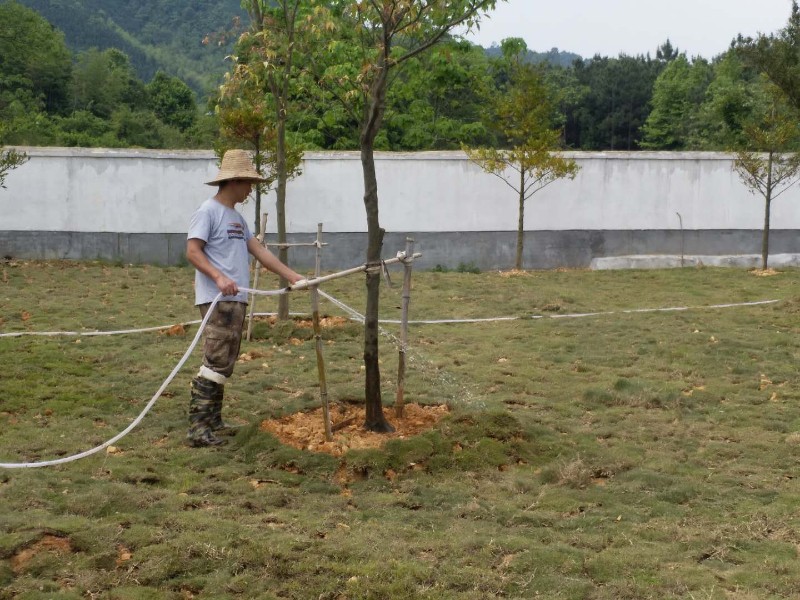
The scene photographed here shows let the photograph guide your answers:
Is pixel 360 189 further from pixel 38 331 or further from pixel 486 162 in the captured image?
pixel 38 331

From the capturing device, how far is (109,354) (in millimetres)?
9125

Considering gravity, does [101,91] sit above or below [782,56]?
above

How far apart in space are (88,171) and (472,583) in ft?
52.1

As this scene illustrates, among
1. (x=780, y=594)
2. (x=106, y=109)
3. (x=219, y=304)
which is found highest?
(x=106, y=109)

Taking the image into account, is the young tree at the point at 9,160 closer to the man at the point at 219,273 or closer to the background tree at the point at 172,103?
the man at the point at 219,273

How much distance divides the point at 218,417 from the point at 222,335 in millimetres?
640

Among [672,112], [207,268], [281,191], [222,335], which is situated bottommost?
[222,335]

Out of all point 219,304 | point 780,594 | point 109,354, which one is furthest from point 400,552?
point 109,354

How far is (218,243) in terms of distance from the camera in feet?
20.2

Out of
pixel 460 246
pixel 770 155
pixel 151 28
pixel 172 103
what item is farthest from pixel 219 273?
pixel 151 28

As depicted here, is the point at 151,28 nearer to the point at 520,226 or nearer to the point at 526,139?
the point at 526,139

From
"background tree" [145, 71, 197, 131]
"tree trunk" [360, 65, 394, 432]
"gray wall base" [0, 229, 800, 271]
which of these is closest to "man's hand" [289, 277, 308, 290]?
"tree trunk" [360, 65, 394, 432]

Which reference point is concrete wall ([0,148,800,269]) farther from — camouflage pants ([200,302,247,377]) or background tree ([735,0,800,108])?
camouflage pants ([200,302,247,377])

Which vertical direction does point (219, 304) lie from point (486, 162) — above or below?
below
